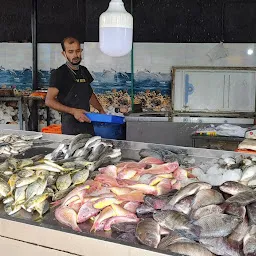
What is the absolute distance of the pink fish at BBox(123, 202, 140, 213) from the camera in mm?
1852

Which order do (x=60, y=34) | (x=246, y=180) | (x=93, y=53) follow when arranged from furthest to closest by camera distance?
(x=60, y=34)
(x=93, y=53)
(x=246, y=180)

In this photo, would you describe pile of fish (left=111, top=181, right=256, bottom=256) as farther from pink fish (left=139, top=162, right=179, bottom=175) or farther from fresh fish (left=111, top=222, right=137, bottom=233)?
pink fish (left=139, top=162, right=179, bottom=175)

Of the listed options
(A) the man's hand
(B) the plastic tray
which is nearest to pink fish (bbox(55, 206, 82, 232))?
(B) the plastic tray

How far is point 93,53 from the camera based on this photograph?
280 inches

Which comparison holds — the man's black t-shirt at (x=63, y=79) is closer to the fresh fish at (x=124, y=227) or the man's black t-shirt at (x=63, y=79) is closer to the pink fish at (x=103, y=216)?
the pink fish at (x=103, y=216)

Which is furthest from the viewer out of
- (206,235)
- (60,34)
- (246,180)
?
(60,34)

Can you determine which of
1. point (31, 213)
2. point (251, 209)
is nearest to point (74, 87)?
point (31, 213)

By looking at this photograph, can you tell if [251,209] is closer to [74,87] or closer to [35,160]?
[35,160]

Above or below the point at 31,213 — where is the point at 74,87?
above

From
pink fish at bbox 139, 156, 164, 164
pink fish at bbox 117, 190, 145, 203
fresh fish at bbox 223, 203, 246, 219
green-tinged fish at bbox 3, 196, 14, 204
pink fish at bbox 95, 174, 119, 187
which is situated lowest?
green-tinged fish at bbox 3, 196, 14, 204

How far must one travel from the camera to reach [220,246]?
4.98 ft

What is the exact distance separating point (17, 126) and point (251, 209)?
22.5 ft

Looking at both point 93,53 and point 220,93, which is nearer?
point 220,93

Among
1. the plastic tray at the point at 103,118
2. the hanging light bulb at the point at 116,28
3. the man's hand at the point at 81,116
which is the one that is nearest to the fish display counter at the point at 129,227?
the hanging light bulb at the point at 116,28
